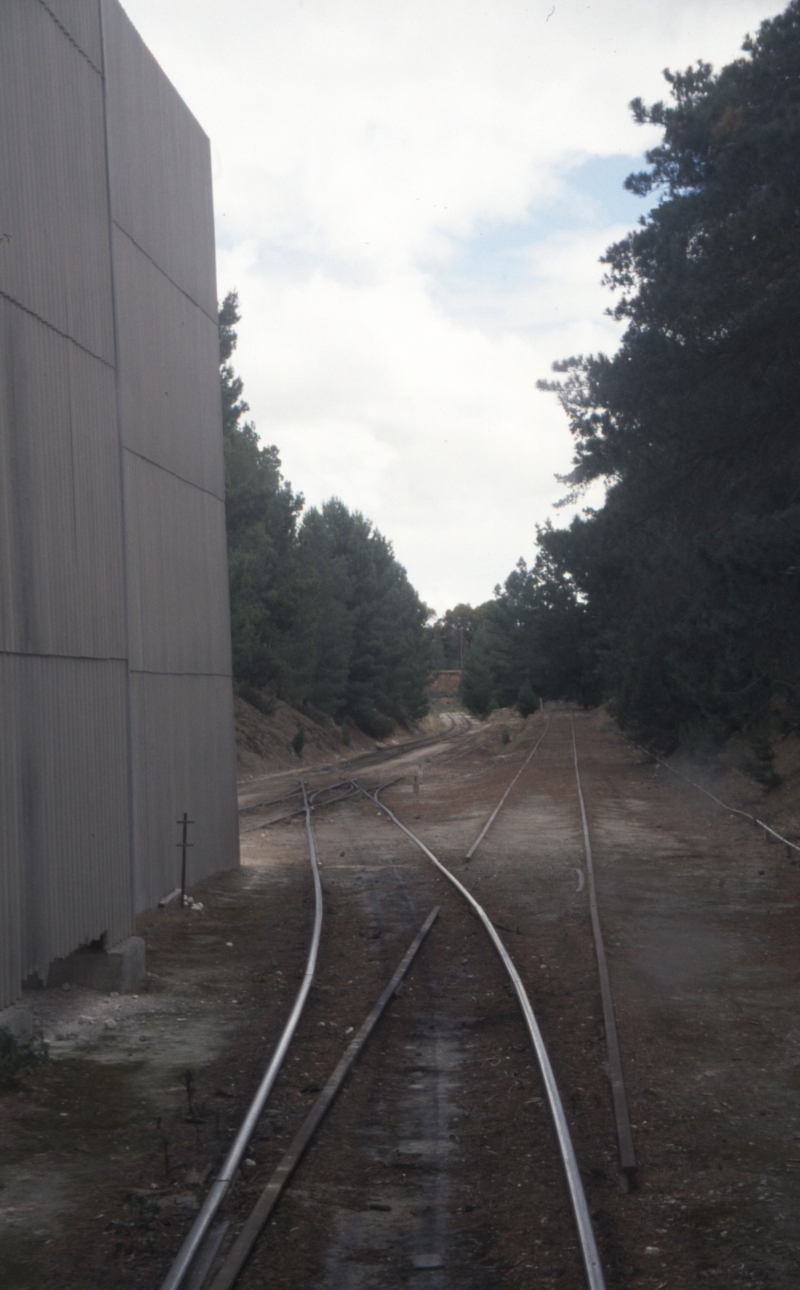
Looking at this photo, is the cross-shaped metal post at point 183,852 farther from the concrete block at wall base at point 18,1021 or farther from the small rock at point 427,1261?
the small rock at point 427,1261

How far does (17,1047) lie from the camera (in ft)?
25.4

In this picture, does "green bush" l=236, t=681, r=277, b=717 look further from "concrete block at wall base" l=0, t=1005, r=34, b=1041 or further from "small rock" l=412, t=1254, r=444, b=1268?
"small rock" l=412, t=1254, r=444, b=1268

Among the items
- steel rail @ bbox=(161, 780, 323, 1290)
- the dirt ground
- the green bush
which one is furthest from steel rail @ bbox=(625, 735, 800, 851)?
the green bush

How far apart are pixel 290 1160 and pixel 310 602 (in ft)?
137

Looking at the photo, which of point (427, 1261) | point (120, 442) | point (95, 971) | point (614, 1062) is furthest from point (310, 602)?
point (427, 1261)

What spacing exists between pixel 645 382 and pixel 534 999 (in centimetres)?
1286

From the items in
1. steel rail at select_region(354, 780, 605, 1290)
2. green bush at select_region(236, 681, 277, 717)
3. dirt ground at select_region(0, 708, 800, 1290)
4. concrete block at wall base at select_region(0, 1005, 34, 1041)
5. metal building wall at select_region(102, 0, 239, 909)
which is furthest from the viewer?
green bush at select_region(236, 681, 277, 717)

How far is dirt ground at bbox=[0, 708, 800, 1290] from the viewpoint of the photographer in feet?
16.6

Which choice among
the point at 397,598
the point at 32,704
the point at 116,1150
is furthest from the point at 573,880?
the point at 397,598

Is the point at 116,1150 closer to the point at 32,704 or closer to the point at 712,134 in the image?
the point at 32,704

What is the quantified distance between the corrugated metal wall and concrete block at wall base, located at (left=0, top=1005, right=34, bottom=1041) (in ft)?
0.47

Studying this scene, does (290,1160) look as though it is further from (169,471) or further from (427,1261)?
(169,471)

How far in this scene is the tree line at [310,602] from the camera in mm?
39344

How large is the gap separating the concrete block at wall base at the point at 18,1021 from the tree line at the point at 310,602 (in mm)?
26466
